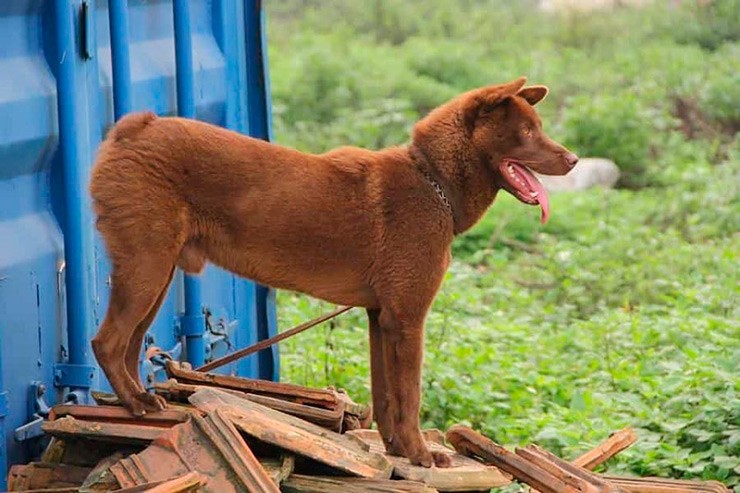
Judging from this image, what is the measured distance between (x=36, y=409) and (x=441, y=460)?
1392 mm

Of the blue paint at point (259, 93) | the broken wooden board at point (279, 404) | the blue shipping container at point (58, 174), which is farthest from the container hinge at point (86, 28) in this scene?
the blue paint at point (259, 93)

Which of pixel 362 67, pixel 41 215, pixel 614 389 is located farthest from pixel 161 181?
pixel 362 67

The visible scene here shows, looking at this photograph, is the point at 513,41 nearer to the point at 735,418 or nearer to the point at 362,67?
the point at 362,67

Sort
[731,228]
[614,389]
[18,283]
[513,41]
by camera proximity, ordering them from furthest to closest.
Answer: [513,41]
[731,228]
[614,389]
[18,283]

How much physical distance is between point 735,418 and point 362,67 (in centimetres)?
1076

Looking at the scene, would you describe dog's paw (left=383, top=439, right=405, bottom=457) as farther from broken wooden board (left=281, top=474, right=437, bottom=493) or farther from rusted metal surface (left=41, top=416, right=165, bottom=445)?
rusted metal surface (left=41, top=416, right=165, bottom=445)

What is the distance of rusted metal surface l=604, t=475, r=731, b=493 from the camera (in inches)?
213

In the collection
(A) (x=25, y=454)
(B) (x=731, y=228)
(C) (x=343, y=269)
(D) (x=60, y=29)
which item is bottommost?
(B) (x=731, y=228)

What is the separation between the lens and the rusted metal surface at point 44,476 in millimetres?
4430

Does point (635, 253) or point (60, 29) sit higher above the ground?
point (60, 29)

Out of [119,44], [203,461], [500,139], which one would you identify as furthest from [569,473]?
[119,44]

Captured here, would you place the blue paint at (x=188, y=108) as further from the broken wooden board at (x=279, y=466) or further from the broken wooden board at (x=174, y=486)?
the broken wooden board at (x=174, y=486)

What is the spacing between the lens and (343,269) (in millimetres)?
5152

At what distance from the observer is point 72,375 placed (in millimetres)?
4816
